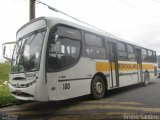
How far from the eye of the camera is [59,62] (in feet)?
24.4

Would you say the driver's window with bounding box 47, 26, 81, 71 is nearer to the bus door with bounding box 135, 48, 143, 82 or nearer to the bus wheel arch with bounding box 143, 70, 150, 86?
the bus door with bounding box 135, 48, 143, 82

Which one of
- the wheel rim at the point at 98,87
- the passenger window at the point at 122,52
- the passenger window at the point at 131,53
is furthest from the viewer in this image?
the passenger window at the point at 131,53

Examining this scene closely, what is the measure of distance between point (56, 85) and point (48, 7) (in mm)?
6672

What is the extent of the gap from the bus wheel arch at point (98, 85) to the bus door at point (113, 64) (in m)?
0.69

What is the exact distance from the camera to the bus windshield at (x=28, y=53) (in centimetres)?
726

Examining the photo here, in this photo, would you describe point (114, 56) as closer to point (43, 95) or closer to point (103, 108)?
point (103, 108)

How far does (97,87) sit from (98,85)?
117mm

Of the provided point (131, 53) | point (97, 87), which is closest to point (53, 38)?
point (97, 87)

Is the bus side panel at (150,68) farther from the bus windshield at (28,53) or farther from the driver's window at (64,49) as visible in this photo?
the bus windshield at (28,53)

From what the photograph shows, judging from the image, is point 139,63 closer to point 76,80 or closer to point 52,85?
point 76,80

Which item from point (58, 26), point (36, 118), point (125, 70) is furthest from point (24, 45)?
point (125, 70)

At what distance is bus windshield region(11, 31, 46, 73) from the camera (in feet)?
23.8

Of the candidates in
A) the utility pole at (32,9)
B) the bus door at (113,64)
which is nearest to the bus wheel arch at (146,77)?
the bus door at (113,64)

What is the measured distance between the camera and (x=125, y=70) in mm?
12055
